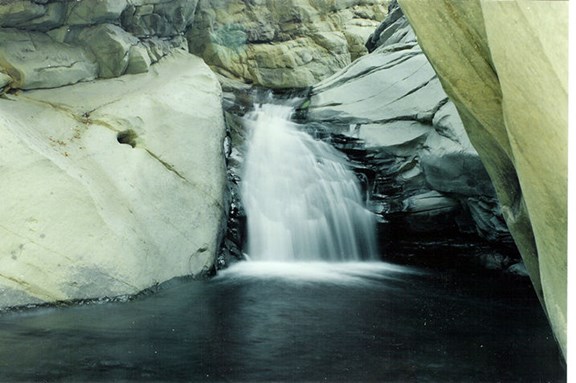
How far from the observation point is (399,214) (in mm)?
11039

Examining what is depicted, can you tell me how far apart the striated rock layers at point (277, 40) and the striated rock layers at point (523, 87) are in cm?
1232

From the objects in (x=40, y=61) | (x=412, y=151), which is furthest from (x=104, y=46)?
(x=412, y=151)

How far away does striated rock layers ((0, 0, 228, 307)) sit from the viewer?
7.45 metres

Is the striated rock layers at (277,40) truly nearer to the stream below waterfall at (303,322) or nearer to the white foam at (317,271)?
the stream below waterfall at (303,322)

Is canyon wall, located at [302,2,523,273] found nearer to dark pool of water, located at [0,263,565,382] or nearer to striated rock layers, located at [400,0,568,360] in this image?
dark pool of water, located at [0,263,565,382]

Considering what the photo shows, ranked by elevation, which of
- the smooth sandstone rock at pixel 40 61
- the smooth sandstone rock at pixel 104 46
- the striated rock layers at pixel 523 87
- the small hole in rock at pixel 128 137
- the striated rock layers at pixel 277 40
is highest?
the striated rock layers at pixel 277 40

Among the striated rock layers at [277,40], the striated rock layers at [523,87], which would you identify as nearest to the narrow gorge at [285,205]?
the striated rock layers at [523,87]

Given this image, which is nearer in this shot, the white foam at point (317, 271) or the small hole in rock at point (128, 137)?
the white foam at point (317, 271)

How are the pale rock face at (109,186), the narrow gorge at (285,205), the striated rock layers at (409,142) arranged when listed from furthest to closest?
the striated rock layers at (409,142) < the pale rock face at (109,186) < the narrow gorge at (285,205)

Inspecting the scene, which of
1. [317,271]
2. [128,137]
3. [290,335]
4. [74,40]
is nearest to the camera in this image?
[290,335]

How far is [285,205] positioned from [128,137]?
3167 mm

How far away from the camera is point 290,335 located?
6254 mm

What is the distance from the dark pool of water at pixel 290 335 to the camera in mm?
5176

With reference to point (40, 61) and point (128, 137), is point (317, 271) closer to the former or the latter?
point (128, 137)
